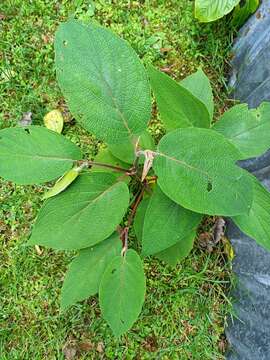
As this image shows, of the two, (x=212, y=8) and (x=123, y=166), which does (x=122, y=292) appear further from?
(x=212, y=8)

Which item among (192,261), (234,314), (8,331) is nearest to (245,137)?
(192,261)

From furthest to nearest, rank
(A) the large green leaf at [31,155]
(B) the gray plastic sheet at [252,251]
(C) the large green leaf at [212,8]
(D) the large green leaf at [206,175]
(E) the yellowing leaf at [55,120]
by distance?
(E) the yellowing leaf at [55,120]
(C) the large green leaf at [212,8]
(B) the gray plastic sheet at [252,251]
(A) the large green leaf at [31,155]
(D) the large green leaf at [206,175]

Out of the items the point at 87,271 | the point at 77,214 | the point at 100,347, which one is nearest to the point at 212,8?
the point at 77,214

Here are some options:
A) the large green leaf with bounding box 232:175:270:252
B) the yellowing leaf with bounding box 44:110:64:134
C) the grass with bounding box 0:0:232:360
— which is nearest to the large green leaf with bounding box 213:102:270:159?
the large green leaf with bounding box 232:175:270:252

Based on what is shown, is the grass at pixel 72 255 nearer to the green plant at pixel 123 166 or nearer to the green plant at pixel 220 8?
the green plant at pixel 220 8

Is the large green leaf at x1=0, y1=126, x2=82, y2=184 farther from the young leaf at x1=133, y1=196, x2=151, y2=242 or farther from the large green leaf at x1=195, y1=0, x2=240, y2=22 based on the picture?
the large green leaf at x1=195, y1=0, x2=240, y2=22

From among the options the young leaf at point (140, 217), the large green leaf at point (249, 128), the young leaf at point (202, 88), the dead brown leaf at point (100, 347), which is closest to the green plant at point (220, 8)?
the young leaf at point (202, 88)
